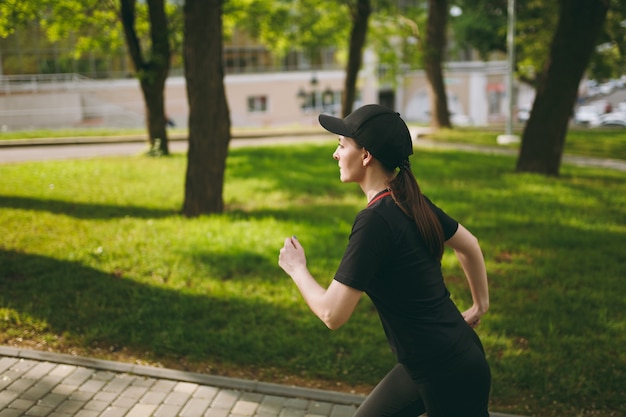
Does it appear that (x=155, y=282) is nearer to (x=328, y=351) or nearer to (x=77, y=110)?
(x=328, y=351)

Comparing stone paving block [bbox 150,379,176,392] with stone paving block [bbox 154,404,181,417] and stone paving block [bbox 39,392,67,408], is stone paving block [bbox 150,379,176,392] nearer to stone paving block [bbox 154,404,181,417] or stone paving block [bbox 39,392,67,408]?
stone paving block [bbox 154,404,181,417]

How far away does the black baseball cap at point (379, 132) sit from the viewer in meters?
2.61

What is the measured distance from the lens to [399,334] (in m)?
2.67

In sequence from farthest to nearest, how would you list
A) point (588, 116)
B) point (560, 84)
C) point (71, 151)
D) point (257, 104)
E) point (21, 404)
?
point (257, 104) < point (588, 116) < point (71, 151) < point (560, 84) < point (21, 404)

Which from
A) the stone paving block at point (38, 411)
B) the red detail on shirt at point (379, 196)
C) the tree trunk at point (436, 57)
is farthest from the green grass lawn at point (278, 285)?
the tree trunk at point (436, 57)

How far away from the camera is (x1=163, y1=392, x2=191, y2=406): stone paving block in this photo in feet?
15.1

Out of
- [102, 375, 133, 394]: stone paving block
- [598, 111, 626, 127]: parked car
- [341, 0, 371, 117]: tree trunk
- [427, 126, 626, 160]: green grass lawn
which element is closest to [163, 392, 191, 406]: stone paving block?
[102, 375, 133, 394]: stone paving block

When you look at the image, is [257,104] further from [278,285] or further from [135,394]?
[135,394]

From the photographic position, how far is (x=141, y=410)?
446cm

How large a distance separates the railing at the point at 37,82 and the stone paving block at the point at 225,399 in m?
36.4

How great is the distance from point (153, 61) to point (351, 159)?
48.6 ft

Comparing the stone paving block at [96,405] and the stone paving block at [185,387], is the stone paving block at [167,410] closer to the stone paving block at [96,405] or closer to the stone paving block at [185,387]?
the stone paving block at [185,387]

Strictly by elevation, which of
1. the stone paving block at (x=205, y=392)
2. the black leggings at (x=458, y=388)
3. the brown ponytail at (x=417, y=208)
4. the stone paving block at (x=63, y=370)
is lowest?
the stone paving block at (x=205, y=392)

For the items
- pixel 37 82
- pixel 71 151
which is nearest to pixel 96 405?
pixel 71 151
